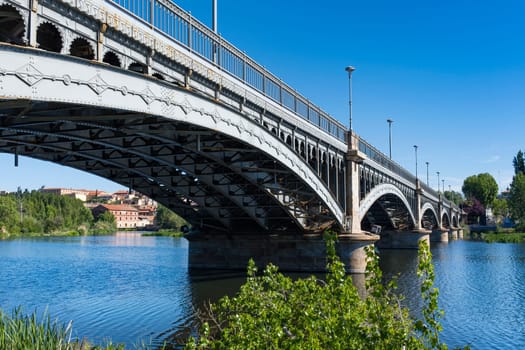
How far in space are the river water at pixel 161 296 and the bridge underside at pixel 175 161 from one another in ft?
15.8

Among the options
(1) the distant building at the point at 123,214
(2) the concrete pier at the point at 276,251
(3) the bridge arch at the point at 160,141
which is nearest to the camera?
(3) the bridge arch at the point at 160,141

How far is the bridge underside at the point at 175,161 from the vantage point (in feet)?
54.9

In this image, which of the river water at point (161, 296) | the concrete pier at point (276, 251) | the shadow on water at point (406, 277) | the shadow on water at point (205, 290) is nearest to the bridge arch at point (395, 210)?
the shadow on water at point (406, 277)

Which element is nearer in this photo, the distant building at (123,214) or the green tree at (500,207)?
the green tree at (500,207)

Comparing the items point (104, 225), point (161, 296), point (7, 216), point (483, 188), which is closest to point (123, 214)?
point (104, 225)

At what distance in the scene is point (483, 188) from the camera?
152125 millimetres

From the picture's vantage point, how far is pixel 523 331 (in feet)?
65.5

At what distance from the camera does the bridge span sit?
470 inches

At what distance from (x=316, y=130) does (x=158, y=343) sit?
1716cm

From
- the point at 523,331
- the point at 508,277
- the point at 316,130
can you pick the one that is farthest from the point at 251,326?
the point at 508,277

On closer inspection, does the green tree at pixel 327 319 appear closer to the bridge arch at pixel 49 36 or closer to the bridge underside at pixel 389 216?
the bridge arch at pixel 49 36

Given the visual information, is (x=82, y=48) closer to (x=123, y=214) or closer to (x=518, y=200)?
(x=518, y=200)

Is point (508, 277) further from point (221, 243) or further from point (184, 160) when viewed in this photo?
point (184, 160)

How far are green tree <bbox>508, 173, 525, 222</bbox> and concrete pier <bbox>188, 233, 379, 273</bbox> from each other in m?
88.2
